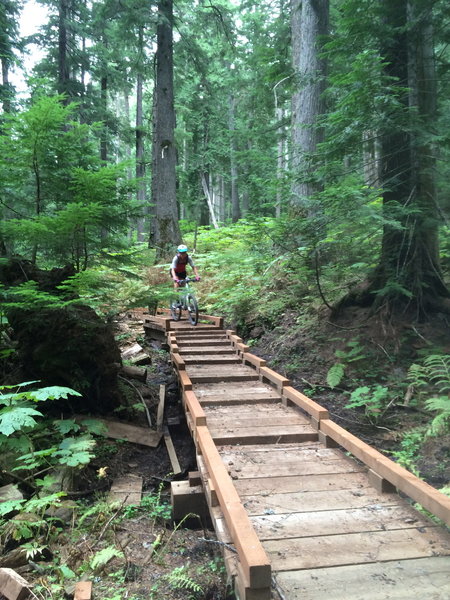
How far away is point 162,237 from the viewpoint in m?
14.6

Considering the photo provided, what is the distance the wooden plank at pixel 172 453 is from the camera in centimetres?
539

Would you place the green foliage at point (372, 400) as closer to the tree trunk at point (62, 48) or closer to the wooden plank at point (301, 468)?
the wooden plank at point (301, 468)

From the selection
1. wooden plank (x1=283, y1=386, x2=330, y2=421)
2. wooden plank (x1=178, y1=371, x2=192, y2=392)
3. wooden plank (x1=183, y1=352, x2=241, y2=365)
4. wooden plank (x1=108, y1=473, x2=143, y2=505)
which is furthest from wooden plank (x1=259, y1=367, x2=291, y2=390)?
wooden plank (x1=108, y1=473, x2=143, y2=505)

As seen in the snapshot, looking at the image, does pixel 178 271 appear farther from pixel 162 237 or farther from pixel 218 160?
pixel 218 160

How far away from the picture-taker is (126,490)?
478 cm

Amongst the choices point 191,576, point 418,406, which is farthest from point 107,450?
point 418,406

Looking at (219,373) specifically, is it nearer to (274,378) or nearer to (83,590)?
(274,378)

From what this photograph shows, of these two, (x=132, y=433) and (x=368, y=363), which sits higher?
(x=368, y=363)

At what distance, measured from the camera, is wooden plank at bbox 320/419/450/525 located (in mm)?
2857

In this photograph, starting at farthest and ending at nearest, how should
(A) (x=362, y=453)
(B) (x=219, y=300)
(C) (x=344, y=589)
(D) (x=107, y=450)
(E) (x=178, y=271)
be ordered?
(B) (x=219, y=300) < (E) (x=178, y=271) < (D) (x=107, y=450) < (A) (x=362, y=453) < (C) (x=344, y=589)

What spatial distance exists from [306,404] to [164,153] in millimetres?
12078

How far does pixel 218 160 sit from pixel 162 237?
14.0m

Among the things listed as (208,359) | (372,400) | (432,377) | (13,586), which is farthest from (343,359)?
(13,586)

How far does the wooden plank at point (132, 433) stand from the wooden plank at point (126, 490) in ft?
2.42
